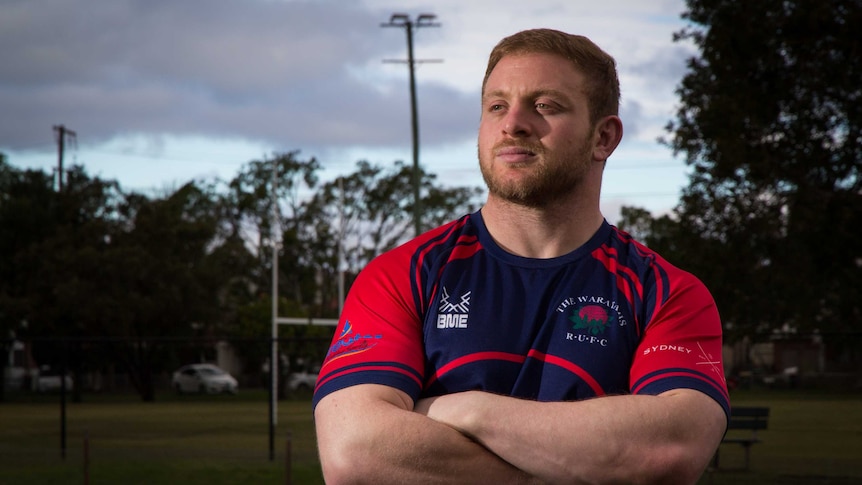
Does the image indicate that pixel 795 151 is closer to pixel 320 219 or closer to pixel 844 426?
pixel 844 426

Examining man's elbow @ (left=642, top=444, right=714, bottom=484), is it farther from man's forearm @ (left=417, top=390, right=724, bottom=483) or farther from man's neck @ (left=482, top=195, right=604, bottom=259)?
man's neck @ (left=482, top=195, right=604, bottom=259)

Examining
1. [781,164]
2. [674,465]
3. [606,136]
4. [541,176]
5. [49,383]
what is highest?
[781,164]

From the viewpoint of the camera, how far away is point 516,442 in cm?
225

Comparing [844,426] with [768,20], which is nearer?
[844,426]

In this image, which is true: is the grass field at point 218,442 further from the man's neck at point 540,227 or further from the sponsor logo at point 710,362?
the man's neck at point 540,227

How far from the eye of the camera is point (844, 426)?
13.0m

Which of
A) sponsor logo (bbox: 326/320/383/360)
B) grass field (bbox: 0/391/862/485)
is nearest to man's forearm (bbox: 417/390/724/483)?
sponsor logo (bbox: 326/320/383/360)

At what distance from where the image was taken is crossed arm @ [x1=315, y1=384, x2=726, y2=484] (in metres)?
2.25

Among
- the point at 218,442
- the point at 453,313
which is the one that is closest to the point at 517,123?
the point at 453,313

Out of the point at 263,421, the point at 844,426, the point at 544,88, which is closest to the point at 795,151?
the point at 844,426

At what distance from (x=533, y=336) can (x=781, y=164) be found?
20.3 meters

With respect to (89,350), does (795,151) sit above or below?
above

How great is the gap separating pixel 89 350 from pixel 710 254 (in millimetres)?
13214

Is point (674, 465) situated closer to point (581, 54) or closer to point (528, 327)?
point (528, 327)
